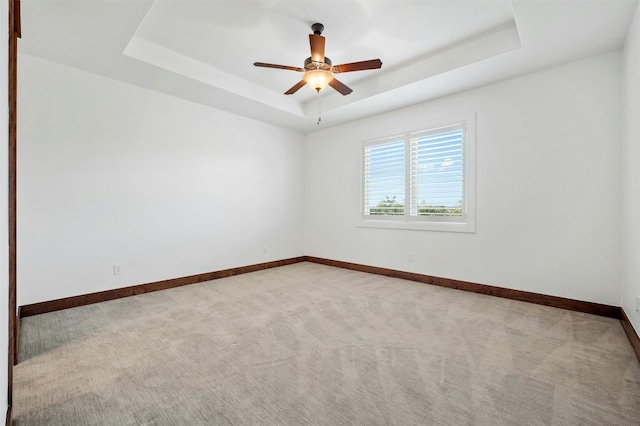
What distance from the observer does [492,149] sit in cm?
385

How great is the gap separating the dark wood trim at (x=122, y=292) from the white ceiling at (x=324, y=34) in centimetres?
256

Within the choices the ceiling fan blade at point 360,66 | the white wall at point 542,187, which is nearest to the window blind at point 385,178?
the white wall at point 542,187

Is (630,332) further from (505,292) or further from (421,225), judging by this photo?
(421,225)

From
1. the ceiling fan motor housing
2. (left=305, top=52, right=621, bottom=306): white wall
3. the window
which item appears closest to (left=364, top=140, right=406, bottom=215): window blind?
the window

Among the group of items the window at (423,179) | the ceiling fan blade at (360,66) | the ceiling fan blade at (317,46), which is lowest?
the window at (423,179)

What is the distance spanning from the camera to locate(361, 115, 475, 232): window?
412cm

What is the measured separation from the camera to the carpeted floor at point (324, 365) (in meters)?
1.64

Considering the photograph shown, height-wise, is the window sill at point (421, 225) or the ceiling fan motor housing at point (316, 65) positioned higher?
the ceiling fan motor housing at point (316, 65)

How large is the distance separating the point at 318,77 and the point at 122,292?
343 centimetres

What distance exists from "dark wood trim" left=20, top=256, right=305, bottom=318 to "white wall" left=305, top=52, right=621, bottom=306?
2745mm

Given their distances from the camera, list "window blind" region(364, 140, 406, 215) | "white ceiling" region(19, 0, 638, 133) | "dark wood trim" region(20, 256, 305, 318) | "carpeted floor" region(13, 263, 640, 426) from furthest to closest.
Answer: "window blind" region(364, 140, 406, 215)
"dark wood trim" region(20, 256, 305, 318)
"white ceiling" region(19, 0, 638, 133)
"carpeted floor" region(13, 263, 640, 426)

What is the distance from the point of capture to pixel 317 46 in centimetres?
281

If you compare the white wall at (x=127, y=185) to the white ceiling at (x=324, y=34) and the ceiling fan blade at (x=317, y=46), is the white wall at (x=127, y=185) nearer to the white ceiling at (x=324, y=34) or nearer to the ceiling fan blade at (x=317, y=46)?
the white ceiling at (x=324, y=34)

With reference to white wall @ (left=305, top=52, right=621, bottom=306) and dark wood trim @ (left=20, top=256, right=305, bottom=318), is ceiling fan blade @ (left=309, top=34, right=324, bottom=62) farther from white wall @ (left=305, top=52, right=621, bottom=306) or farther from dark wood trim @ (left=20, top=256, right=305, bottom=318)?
dark wood trim @ (left=20, top=256, right=305, bottom=318)
